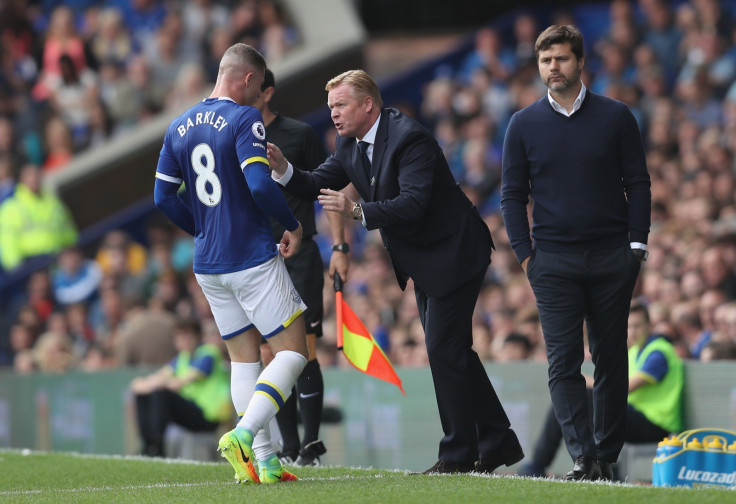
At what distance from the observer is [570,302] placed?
6.53 m

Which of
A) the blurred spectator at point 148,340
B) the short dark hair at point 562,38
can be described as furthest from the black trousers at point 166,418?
the short dark hair at point 562,38

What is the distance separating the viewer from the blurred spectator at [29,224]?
55.3 ft

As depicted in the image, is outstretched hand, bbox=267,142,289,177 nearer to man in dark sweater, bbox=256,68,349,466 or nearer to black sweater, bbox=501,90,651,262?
man in dark sweater, bbox=256,68,349,466

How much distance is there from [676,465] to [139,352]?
726cm

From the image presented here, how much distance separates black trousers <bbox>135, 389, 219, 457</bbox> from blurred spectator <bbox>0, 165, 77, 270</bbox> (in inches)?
233

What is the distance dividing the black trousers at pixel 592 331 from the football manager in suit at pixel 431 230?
0.40 m

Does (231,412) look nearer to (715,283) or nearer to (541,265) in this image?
(715,283)

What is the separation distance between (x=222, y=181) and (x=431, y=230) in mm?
1130

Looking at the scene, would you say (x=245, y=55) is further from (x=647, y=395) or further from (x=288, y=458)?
(x=647, y=395)

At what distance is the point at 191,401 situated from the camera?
38.1 feet

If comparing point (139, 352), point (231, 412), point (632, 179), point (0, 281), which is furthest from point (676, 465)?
point (0, 281)

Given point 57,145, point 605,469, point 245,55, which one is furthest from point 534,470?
point 57,145

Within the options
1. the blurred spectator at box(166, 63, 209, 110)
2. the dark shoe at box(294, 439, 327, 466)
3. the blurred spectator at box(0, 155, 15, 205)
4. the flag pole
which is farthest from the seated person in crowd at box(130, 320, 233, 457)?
the blurred spectator at box(166, 63, 209, 110)

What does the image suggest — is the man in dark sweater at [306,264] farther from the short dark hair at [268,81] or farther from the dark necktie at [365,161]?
the dark necktie at [365,161]
